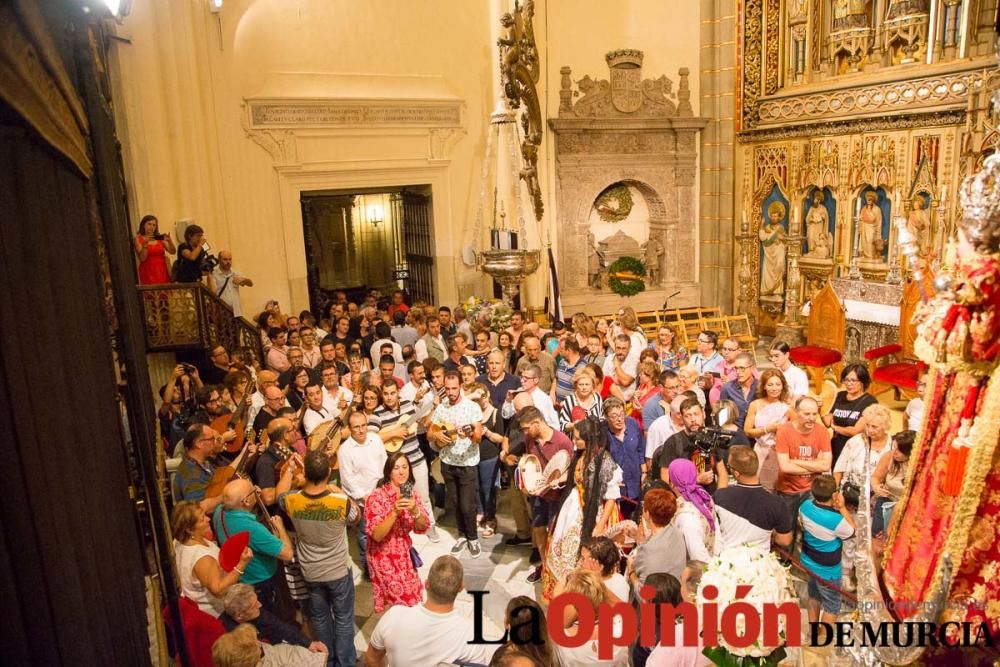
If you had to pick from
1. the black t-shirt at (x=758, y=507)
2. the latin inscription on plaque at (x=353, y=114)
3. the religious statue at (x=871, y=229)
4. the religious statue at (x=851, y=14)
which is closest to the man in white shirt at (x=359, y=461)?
the black t-shirt at (x=758, y=507)

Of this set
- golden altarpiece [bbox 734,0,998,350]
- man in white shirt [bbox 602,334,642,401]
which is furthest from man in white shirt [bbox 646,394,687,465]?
golden altarpiece [bbox 734,0,998,350]

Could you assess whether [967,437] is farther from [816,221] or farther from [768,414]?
[816,221]

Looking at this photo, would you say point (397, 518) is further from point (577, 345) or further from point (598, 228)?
point (598, 228)

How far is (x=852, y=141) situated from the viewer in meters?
12.4

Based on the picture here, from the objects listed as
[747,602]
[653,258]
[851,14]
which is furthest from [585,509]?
[851,14]

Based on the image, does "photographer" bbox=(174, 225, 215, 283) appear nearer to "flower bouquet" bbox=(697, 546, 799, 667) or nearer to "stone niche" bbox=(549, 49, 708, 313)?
"stone niche" bbox=(549, 49, 708, 313)

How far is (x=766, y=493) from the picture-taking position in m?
4.34

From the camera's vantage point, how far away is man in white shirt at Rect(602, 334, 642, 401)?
7.22m

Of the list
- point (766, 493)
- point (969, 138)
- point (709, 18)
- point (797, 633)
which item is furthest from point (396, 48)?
point (797, 633)

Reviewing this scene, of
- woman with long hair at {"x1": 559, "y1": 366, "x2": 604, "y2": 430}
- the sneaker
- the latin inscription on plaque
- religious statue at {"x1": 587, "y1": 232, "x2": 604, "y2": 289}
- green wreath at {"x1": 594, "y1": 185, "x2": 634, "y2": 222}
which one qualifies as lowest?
the sneaker

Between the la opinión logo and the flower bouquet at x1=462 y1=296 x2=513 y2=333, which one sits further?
the flower bouquet at x1=462 y1=296 x2=513 y2=333

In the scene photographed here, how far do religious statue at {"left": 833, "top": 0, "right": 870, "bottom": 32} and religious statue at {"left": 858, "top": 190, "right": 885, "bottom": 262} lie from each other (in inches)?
115

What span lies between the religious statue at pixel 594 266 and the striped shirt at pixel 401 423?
904 cm

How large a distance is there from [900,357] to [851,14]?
6.25 metres
